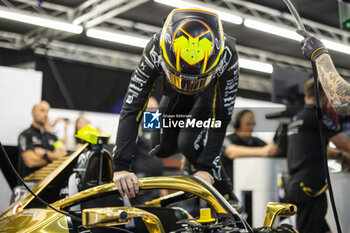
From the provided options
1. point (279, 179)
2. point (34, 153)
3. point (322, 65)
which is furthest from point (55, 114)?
point (322, 65)

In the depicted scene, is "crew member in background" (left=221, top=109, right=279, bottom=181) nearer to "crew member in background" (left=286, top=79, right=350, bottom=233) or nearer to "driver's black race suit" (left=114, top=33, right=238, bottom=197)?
"crew member in background" (left=286, top=79, right=350, bottom=233)

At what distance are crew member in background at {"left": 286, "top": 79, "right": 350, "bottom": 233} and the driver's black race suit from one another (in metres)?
1.23

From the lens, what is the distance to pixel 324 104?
316cm

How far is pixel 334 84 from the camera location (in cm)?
186

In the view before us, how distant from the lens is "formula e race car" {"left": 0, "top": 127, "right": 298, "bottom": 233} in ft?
4.39

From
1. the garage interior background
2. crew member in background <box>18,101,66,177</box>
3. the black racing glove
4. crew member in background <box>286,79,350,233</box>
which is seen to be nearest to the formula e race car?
the black racing glove

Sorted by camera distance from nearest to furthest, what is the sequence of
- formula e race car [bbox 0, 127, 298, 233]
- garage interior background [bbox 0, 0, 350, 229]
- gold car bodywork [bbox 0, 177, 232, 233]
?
formula e race car [bbox 0, 127, 298, 233], gold car bodywork [bbox 0, 177, 232, 233], garage interior background [bbox 0, 0, 350, 229]

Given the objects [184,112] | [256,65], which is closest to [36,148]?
[184,112]

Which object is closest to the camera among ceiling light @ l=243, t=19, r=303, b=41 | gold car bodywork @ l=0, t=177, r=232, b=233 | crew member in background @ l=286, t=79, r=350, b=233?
gold car bodywork @ l=0, t=177, r=232, b=233

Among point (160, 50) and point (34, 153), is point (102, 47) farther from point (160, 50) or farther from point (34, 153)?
point (160, 50)

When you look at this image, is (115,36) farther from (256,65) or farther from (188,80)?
(188,80)

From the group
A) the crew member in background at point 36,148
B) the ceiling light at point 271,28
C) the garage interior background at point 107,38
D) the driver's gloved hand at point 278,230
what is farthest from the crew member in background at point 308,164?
the ceiling light at point 271,28

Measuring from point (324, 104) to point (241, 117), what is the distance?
0.63m

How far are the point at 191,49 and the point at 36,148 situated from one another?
3.10m
